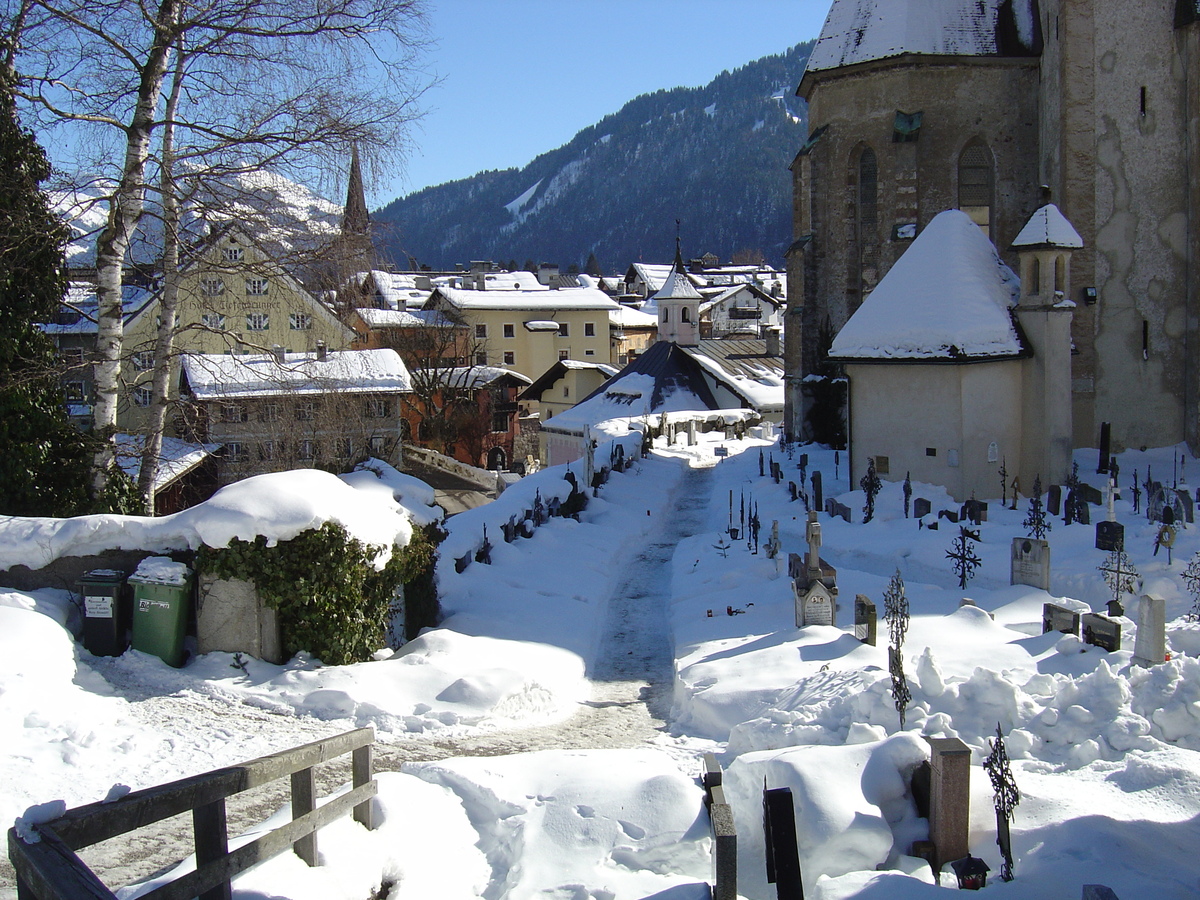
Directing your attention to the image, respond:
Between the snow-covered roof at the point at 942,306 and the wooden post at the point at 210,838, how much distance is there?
692 inches

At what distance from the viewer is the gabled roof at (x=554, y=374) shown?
2071 inches

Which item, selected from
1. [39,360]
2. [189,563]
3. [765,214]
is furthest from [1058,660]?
[765,214]

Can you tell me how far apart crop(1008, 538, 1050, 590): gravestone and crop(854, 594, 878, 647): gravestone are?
3540 mm

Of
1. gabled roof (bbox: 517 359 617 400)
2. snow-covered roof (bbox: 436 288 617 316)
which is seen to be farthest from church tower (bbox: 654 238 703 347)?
snow-covered roof (bbox: 436 288 617 316)

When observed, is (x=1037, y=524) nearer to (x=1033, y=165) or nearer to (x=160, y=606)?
(x=160, y=606)

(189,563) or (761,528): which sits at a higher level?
(189,563)

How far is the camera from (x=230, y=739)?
7.74 metres

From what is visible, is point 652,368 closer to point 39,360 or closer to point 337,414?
point 337,414

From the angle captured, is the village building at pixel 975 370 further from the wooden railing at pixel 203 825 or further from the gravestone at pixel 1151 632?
the wooden railing at pixel 203 825

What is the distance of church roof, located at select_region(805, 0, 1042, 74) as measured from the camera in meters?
26.8

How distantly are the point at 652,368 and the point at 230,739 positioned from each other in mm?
37094

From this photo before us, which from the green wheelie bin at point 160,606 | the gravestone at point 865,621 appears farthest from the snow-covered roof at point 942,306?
the green wheelie bin at point 160,606

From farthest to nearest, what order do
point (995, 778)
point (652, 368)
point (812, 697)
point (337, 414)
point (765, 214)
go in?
point (765, 214), point (652, 368), point (337, 414), point (812, 697), point (995, 778)

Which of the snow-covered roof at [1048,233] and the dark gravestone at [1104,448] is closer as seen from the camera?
the snow-covered roof at [1048,233]
